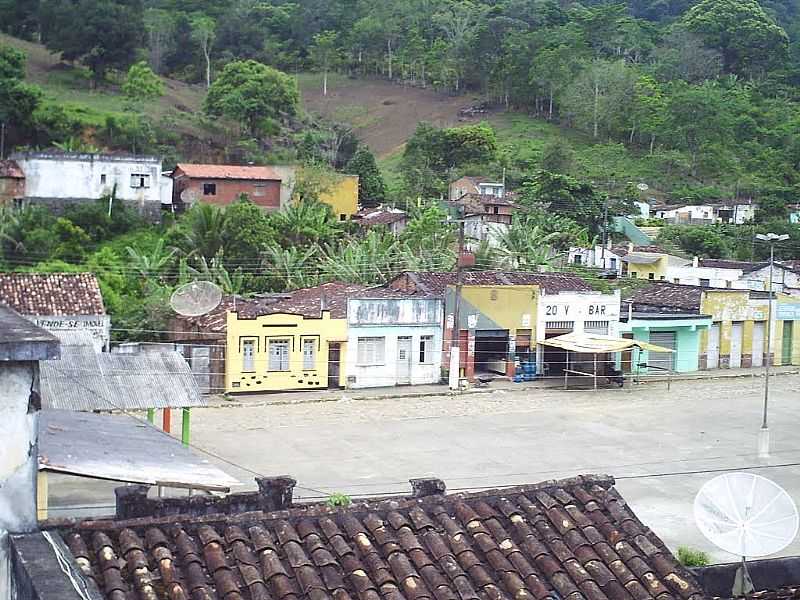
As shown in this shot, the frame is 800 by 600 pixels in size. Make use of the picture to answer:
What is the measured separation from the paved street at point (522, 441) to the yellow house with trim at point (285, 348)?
1714 mm

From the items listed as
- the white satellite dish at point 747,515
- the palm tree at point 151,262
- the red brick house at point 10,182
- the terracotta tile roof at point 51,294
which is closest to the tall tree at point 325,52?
the red brick house at point 10,182

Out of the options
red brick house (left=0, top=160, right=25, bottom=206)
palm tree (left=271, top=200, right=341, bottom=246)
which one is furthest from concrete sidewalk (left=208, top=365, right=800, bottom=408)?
red brick house (left=0, top=160, right=25, bottom=206)

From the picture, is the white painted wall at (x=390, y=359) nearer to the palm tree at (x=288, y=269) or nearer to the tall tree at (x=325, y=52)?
the palm tree at (x=288, y=269)

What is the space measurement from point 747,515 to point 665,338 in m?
28.5

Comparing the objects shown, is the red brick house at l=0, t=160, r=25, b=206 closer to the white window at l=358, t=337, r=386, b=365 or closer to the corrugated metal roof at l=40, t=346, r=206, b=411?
the white window at l=358, t=337, r=386, b=365

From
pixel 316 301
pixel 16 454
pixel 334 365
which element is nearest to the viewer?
pixel 16 454

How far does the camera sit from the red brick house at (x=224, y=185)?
46.8 meters

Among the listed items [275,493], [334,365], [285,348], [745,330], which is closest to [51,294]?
[285,348]

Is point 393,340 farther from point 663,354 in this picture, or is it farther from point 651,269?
point 651,269

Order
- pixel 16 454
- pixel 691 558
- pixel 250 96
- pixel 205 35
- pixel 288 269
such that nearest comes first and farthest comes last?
pixel 16 454 → pixel 691 558 → pixel 288 269 → pixel 250 96 → pixel 205 35

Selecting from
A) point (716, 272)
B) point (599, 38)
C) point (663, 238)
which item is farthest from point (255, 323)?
point (599, 38)

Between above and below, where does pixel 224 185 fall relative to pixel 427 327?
above

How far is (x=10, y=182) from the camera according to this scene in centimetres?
4225

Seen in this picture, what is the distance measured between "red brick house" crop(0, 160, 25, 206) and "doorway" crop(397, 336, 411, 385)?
18.3 meters
